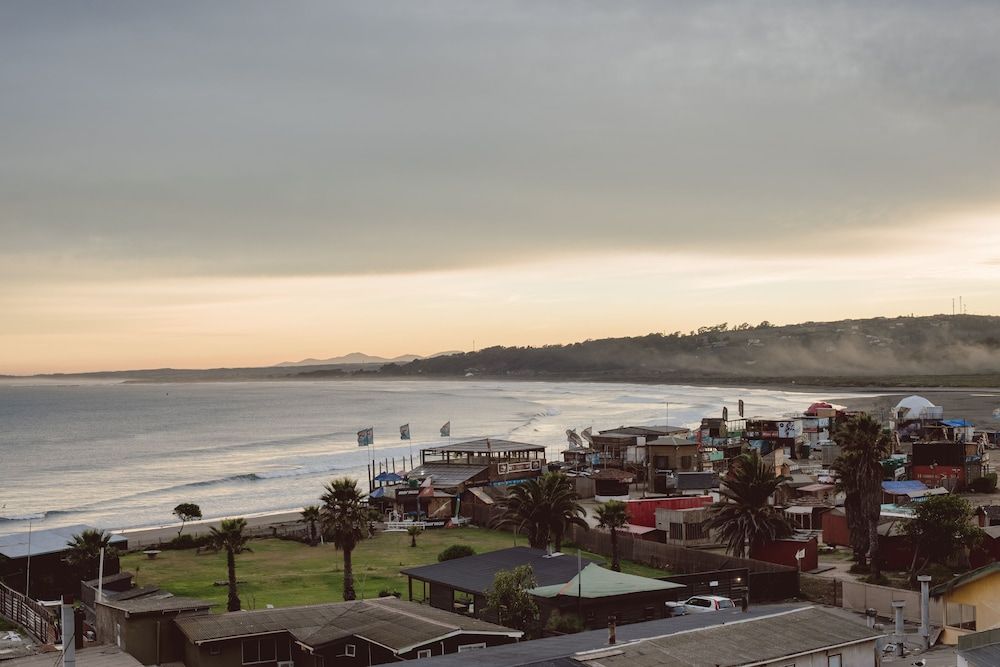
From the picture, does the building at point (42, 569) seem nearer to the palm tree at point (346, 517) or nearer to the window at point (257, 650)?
Answer: the palm tree at point (346, 517)

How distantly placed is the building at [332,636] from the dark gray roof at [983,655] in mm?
11581

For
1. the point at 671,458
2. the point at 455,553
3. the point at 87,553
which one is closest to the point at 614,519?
the point at 455,553

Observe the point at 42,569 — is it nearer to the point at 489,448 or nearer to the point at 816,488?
the point at 489,448

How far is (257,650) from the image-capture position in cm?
2845

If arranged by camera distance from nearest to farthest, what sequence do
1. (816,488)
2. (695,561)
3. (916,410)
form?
Answer: 1. (695,561)
2. (816,488)
3. (916,410)

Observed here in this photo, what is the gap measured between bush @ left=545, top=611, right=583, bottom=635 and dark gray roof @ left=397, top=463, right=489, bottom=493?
3947 centimetres

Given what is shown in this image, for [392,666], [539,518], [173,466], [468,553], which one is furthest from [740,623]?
[173,466]

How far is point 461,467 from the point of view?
75312mm

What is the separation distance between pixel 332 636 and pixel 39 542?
23056 mm

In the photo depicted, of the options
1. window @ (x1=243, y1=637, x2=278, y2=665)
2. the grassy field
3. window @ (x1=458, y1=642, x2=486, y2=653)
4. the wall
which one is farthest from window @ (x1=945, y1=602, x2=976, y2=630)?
window @ (x1=243, y1=637, x2=278, y2=665)

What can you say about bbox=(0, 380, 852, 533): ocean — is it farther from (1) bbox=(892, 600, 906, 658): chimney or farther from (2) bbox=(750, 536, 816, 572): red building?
(1) bbox=(892, 600, 906, 658): chimney

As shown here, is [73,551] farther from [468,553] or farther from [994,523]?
[994,523]

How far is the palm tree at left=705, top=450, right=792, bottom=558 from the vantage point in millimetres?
43594

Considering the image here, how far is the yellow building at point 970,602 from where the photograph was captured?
29.5 m
